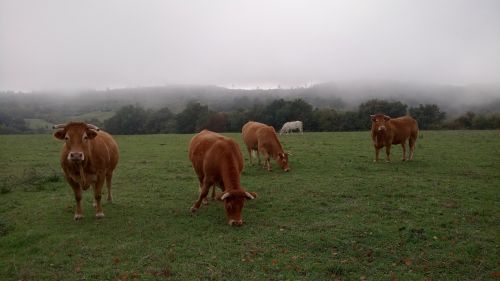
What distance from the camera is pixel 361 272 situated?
22.5ft

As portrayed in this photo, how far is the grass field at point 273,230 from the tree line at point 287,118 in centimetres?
4691

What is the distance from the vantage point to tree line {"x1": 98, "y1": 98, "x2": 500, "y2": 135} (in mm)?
60375

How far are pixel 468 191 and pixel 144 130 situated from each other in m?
65.8

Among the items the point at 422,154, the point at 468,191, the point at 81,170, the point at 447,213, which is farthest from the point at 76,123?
the point at 422,154

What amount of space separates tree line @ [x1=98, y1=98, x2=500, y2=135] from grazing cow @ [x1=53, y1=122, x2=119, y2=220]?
52337 millimetres

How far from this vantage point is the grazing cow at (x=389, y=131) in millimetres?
18344

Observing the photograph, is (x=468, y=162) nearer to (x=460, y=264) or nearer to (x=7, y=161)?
(x=460, y=264)

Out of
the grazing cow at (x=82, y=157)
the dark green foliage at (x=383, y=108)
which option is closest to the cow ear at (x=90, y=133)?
the grazing cow at (x=82, y=157)

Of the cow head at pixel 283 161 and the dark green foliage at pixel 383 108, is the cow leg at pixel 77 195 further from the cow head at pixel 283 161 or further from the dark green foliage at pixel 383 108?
the dark green foliage at pixel 383 108

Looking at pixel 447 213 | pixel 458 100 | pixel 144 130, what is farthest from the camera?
pixel 458 100

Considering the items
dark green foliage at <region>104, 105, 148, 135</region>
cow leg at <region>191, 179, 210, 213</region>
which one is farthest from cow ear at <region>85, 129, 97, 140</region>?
dark green foliage at <region>104, 105, 148, 135</region>

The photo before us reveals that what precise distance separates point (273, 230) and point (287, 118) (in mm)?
56720

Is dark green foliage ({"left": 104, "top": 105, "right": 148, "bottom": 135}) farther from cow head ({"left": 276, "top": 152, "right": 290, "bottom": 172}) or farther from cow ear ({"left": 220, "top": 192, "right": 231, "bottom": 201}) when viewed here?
cow ear ({"left": 220, "top": 192, "right": 231, "bottom": 201})

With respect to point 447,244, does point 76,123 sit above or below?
above
